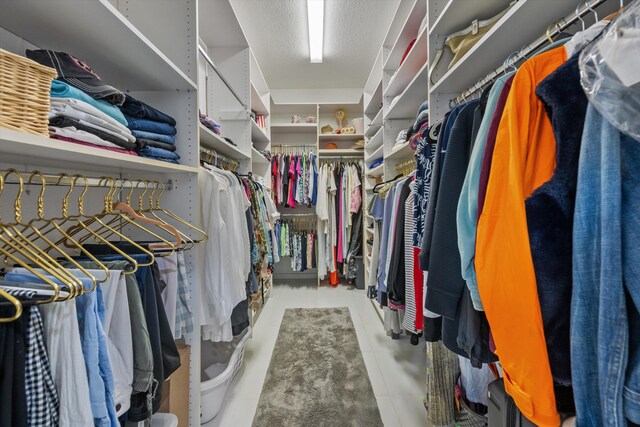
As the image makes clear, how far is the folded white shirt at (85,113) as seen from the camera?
0.67m

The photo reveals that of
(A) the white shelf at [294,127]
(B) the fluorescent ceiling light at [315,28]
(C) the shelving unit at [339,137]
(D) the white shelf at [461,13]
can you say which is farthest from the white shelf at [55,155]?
(C) the shelving unit at [339,137]

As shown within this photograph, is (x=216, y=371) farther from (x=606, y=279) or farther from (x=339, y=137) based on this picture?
(x=339, y=137)

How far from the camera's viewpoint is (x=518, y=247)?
0.55 meters

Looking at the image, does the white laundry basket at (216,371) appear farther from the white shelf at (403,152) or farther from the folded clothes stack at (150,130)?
the white shelf at (403,152)

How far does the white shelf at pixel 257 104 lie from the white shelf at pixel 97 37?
Answer: 1.55 meters

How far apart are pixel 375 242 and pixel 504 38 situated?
148cm

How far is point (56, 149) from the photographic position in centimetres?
59

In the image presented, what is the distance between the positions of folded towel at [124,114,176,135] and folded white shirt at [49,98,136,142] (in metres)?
0.14

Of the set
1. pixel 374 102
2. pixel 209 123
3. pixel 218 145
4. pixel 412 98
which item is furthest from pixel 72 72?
pixel 374 102

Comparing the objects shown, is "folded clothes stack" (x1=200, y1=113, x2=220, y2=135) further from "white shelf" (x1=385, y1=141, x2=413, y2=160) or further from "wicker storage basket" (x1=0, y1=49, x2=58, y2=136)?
"white shelf" (x1=385, y1=141, x2=413, y2=160)

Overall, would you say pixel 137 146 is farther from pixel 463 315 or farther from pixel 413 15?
pixel 413 15

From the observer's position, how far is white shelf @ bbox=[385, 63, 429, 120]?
1.58 metres

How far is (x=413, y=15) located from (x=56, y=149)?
200cm

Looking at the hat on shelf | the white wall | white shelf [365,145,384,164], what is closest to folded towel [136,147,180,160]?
A: the hat on shelf
